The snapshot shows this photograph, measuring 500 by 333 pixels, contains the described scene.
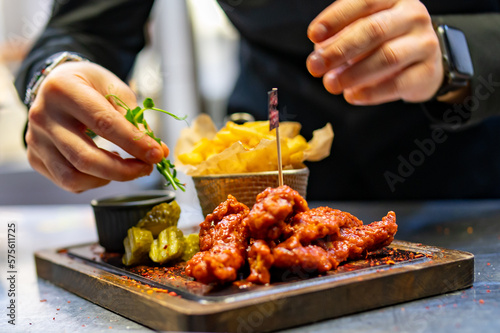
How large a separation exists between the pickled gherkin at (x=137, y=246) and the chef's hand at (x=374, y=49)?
62cm

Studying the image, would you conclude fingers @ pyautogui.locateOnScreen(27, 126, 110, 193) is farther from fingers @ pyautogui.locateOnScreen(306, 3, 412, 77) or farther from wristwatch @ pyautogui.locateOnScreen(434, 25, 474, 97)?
wristwatch @ pyautogui.locateOnScreen(434, 25, 474, 97)

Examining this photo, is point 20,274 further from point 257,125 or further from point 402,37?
point 402,37

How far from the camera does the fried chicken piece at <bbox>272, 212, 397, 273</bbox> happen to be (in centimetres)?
101

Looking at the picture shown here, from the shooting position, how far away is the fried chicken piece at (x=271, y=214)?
1.04 metres

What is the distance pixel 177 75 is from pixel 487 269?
3879 mm

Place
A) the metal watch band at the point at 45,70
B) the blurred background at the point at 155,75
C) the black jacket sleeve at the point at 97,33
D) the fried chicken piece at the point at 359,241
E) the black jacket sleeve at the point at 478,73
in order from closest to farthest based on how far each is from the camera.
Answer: the fried chicken piece at the point at 359,241, the metal watch band at the point at 45,70, the black jacket sleeve at the point at 478,73, the black jacket sleeve at the point at 97,33, the blurred background at the point at 155,75

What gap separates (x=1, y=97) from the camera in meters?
4.11

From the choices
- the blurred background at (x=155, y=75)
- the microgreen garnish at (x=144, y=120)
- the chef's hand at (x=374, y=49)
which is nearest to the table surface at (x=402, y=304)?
the microgreen garnish at (x=144, y=120)

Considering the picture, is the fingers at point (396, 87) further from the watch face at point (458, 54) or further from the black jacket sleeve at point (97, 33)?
the black jacket sleeve at point (97, 33)

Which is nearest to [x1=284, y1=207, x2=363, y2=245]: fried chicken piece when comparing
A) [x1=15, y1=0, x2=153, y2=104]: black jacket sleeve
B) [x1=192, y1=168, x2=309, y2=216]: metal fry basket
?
[x1=192, y1=168, x2=309, y2=216]: metal fry basket

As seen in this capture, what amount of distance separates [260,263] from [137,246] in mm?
431

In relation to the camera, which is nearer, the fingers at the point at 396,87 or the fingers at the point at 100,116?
the fingers at the point at 100,116

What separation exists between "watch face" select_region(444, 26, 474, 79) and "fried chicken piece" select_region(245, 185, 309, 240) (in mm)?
922

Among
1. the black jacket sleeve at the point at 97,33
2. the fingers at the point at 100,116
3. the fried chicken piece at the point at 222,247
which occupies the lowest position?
the fried chicken piece at the point at 222,247
